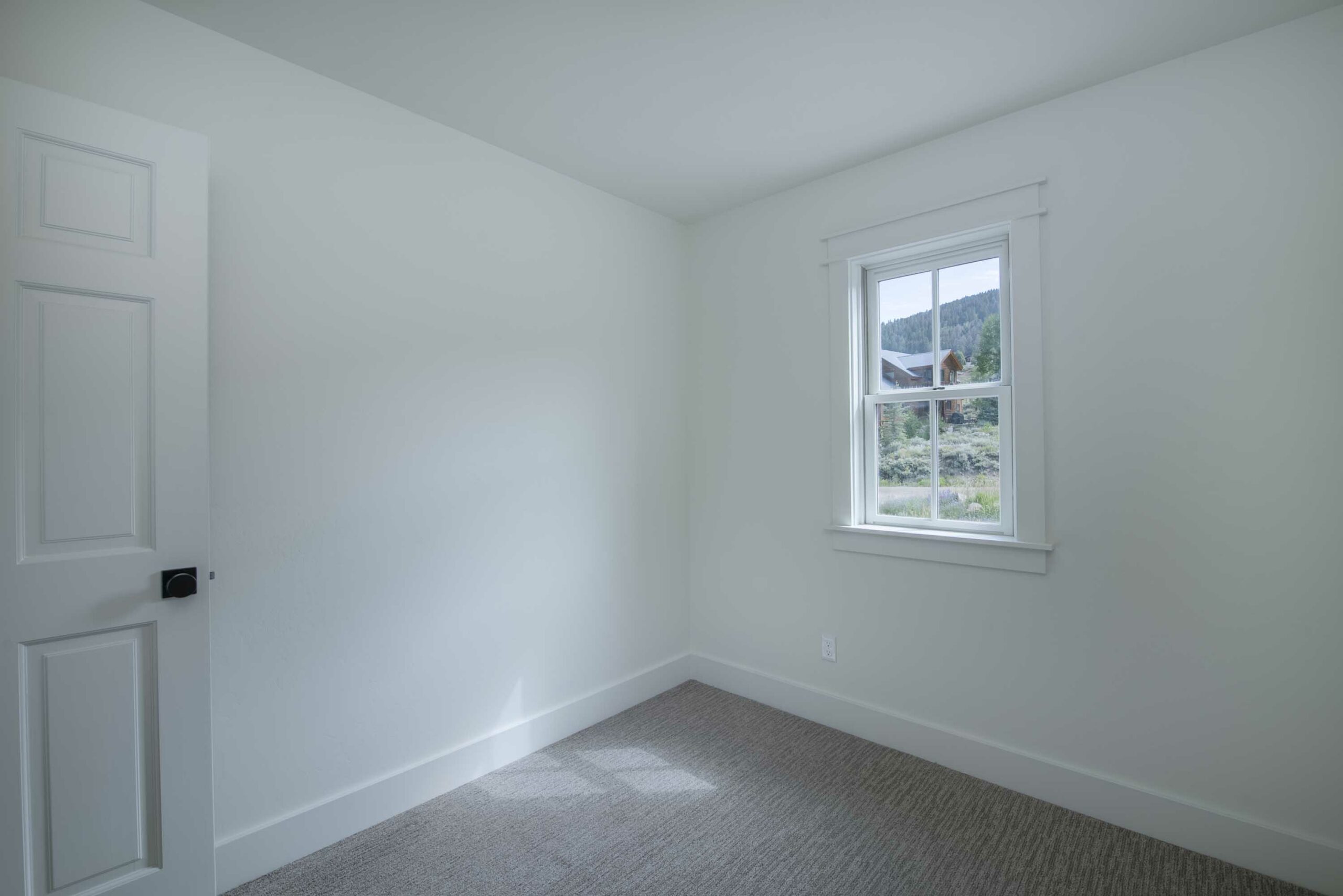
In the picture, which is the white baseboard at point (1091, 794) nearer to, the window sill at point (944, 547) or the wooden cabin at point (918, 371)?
the window sill at point (944, 547)

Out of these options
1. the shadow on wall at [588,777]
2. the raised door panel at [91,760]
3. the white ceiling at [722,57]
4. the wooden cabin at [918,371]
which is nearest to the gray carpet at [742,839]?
the shadow on wall at [588,777]

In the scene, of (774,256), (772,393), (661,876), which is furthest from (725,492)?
(661,876)

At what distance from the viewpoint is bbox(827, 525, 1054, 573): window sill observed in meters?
2.43

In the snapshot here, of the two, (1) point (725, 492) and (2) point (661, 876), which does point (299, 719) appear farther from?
(1) point (725, 492)

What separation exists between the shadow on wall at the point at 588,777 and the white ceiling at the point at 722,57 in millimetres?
2707

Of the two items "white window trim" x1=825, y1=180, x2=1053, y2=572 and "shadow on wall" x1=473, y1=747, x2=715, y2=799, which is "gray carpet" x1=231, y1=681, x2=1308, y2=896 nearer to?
"shadow on wall" x1=473, y1=747, x2=715, y2=799

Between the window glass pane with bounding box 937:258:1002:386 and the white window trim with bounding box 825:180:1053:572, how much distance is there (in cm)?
7

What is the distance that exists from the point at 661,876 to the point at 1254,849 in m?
1.92

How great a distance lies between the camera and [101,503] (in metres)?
1.66

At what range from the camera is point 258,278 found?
2.06 metres

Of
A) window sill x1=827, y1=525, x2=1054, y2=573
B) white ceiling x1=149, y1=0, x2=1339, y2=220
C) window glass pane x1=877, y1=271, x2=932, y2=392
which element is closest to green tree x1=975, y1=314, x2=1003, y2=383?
window glass pane x1=877, y1=271, x2=932, y2=392

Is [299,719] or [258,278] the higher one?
[258,278]

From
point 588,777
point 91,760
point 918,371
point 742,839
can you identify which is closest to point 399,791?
point 588,777

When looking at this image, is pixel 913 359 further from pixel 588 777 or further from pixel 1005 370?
pixel 588 777
